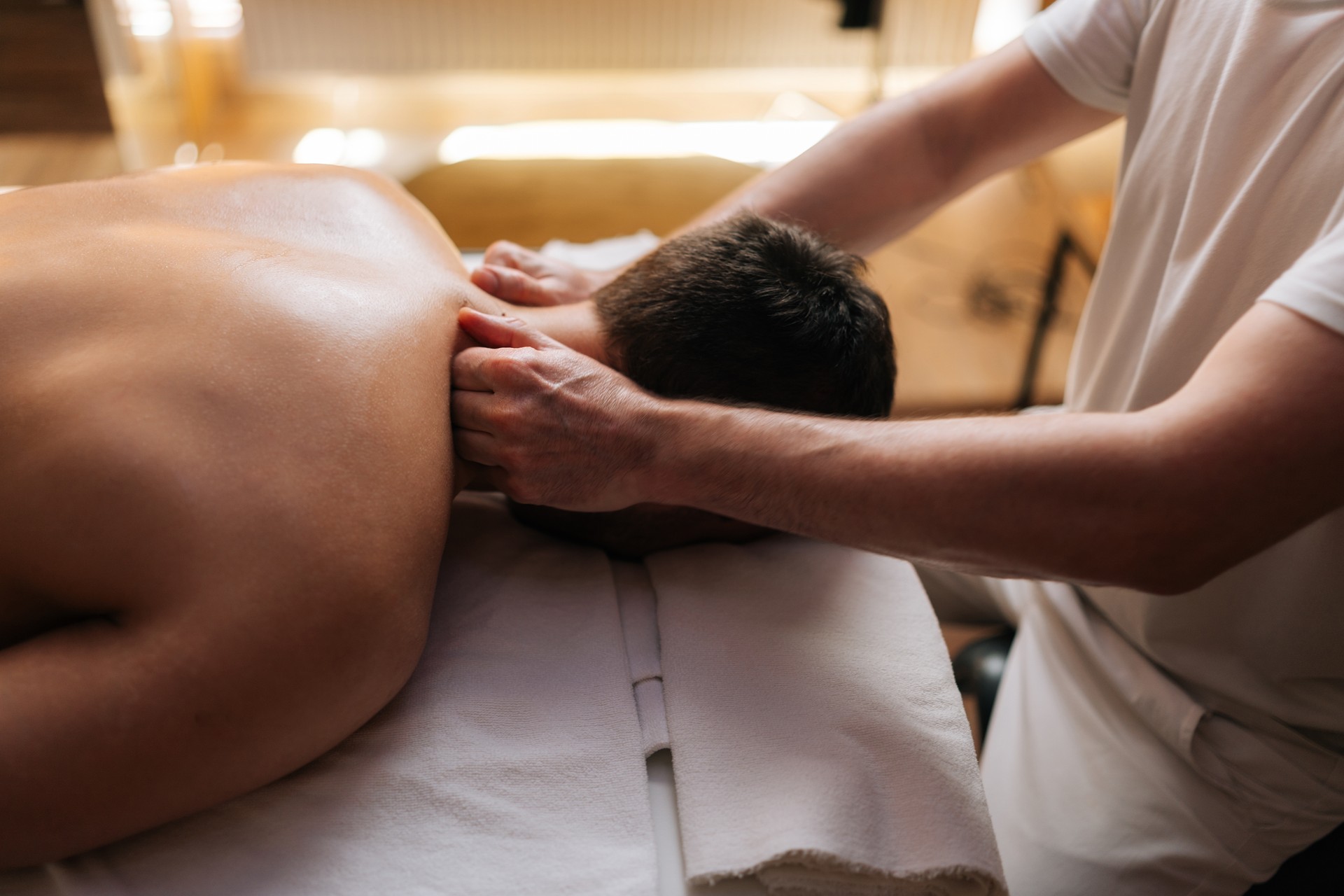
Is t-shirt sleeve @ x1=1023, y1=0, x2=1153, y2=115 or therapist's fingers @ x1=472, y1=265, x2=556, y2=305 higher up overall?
t-shirt sleeve @ x1=1023, y1=0, x2=1153, y2=115

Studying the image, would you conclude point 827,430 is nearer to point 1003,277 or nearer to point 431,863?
point 431,863

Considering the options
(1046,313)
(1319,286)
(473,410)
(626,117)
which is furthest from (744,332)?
(626,117)

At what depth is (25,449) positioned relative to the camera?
0.81 meters

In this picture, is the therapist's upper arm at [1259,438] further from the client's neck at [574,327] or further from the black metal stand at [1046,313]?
the black metal stand at [1046,313]

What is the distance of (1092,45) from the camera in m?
1.22

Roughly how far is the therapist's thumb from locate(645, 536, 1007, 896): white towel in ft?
0.98

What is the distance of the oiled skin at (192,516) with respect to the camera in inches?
29.6

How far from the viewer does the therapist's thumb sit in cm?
102

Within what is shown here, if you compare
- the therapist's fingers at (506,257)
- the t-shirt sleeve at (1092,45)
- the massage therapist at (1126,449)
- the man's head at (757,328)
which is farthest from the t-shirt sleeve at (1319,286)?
the therapist's fingers at (506,257)

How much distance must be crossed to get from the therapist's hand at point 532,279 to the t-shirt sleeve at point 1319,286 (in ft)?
2.48

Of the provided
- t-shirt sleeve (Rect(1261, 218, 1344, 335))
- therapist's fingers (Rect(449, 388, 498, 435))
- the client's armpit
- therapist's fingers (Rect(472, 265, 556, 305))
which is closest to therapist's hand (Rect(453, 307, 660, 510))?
therapist's fingers (Rect(449, 388, 498, 435))

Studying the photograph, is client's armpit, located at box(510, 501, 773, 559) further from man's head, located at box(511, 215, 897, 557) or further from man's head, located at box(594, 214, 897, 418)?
man's head, located at box(594, 214, 897, 418)

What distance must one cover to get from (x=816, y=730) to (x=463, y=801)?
334mm

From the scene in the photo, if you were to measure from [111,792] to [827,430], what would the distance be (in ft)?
2.18
